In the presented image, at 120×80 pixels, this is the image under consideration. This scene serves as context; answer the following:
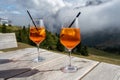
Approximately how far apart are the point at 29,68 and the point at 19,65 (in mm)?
241

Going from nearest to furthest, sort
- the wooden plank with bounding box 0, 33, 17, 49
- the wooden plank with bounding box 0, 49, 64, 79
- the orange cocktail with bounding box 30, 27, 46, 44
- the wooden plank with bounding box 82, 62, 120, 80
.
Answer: the wooden plank with bounding box 82, 62, 120, 80 < the wooden plank with bounding box 0, 49, 64, 79 < the orange cocktail with bounding box 30, 27, 46, 44 < the wooden plank with bounding box 0, 33, 17, 49

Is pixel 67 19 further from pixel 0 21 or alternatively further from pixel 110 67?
pixel 0 21

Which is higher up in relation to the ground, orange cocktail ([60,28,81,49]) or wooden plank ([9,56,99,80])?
orange cocktail ([60,28,81,49])

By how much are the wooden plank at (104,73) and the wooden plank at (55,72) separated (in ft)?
0.30

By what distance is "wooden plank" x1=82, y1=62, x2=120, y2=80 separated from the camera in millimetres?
2289

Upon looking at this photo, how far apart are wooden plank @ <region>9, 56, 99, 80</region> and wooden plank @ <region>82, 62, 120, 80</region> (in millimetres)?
91

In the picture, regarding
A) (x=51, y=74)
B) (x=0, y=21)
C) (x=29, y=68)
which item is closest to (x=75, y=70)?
(x=51, y=74)

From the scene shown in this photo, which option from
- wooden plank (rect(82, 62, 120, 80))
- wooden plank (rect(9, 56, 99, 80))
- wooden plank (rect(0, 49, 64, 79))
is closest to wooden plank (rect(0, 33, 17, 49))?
wooden plank (rect(0, 49, 64, 79))

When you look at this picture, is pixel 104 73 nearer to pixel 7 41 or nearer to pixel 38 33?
pixel 38 33

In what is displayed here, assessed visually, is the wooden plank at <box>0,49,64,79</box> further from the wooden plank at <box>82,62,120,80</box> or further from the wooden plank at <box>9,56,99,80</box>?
the wooden plank at <box>82,62,120,80</box>

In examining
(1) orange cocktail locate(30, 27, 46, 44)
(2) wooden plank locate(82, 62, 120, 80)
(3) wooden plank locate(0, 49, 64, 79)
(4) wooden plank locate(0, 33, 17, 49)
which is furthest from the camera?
(4) wooden plank locate(0, 33, 17, 49)

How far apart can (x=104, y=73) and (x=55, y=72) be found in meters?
0.53

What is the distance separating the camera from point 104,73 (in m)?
2.45

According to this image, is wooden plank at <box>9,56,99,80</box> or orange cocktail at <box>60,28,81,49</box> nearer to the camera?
wooden plank at <box>9,56,99,80</box>
